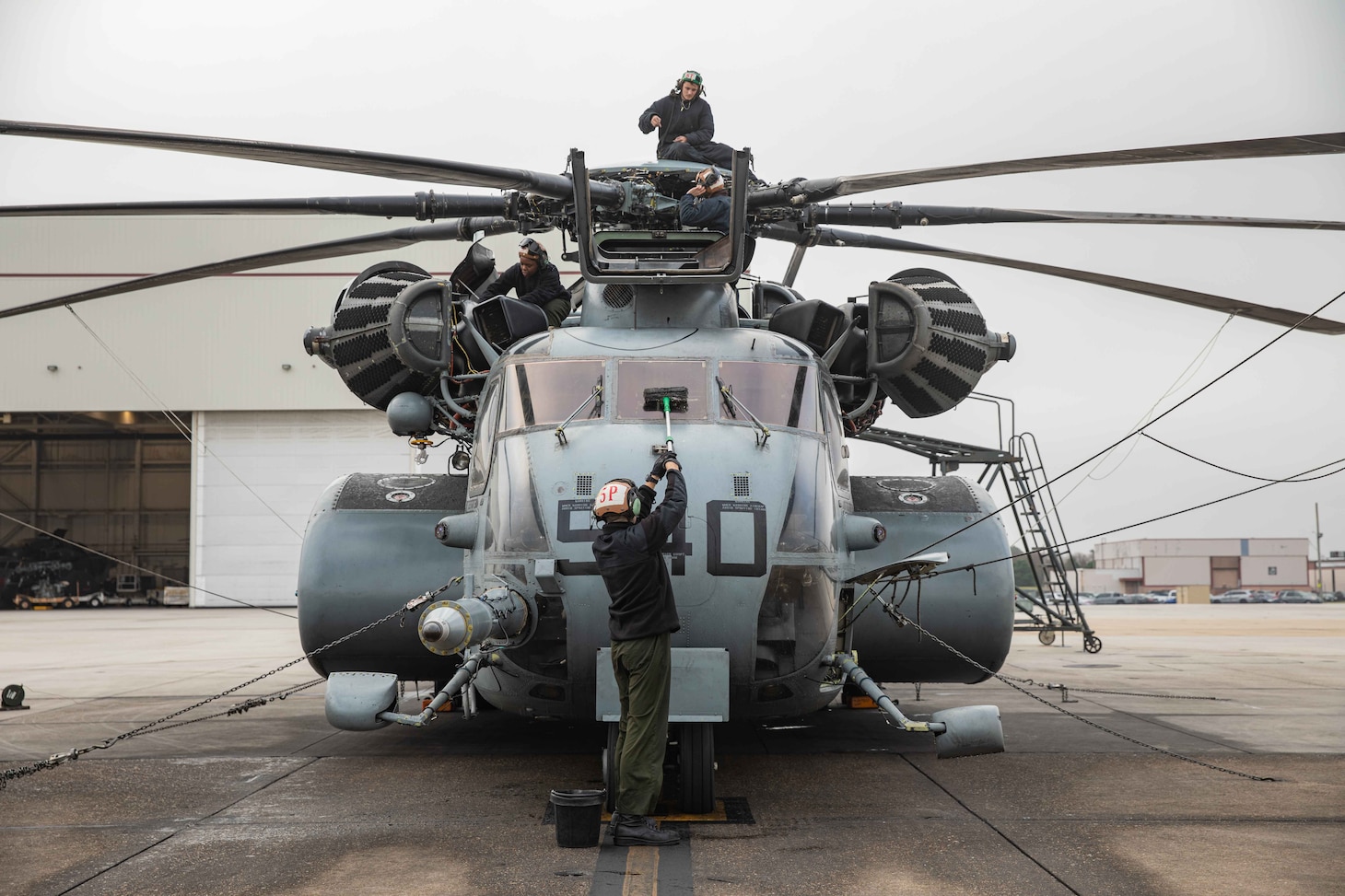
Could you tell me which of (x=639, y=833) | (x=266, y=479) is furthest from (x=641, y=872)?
Result: (x=266, y=479)

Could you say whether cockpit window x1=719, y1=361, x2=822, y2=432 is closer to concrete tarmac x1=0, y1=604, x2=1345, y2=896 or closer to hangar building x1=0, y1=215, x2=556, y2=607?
concrete tarmac x1=0, y1=604, x2=1345, y2=896

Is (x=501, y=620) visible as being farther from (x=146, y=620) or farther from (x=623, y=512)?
(x=146, y=620)

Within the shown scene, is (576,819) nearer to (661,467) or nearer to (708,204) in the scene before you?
(661,467)

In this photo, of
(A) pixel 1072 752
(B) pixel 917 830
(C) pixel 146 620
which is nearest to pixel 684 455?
(B) pixel 917 830

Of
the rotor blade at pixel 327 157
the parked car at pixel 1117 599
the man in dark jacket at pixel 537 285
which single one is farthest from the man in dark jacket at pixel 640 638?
the parked car at pixel 1117 599

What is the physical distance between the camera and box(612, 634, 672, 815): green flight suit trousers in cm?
577

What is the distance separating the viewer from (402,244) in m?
9.00

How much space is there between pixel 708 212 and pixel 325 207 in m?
2.51

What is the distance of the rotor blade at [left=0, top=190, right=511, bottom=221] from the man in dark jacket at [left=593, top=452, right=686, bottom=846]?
8.93 ft

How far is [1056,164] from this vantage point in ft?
21.0

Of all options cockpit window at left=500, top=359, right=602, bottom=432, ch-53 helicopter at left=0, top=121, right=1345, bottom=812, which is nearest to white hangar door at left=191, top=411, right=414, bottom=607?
ch-53 helicopter at left=0, top=121, right=1345, bottom=812

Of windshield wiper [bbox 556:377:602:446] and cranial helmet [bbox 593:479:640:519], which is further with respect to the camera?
windshield wiper [bbox 556:377:602:446]

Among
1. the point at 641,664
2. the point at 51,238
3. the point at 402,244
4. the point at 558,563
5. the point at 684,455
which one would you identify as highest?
the point at 51,238

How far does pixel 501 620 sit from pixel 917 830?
2409 millimetres
